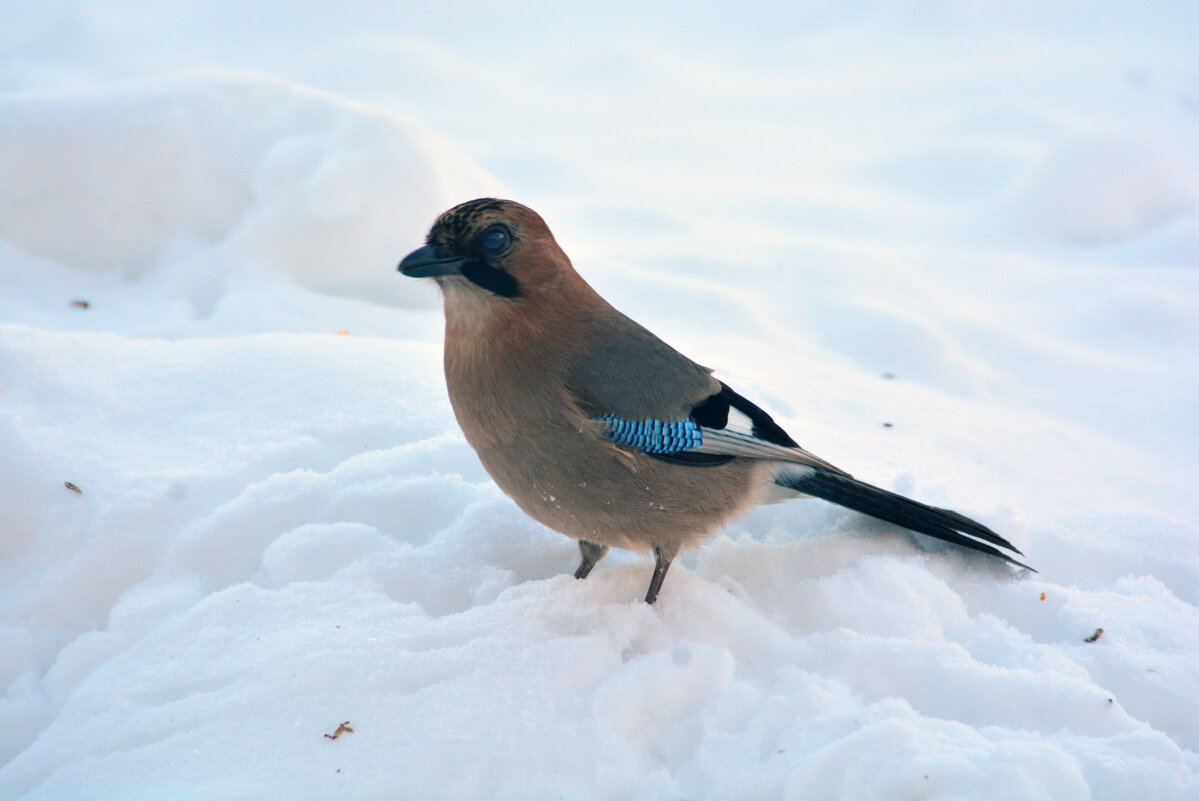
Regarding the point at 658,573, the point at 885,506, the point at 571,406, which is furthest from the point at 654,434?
the point at 885,506

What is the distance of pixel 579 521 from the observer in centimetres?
224

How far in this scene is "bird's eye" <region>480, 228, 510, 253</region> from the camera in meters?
2.24

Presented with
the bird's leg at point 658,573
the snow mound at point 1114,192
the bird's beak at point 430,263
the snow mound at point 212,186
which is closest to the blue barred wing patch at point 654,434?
the bird's leg at point 658,573

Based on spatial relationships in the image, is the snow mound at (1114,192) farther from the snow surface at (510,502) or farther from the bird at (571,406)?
the bird at (571,406)

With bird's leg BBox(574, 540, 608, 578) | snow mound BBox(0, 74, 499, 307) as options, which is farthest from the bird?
snow mound BBox(0, 74, 499, 307)

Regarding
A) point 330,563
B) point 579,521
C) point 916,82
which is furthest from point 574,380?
point 916,82

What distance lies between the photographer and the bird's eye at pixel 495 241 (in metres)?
2.24

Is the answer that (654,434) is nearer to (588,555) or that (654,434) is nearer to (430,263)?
(588,555)

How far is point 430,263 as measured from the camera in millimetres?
2225

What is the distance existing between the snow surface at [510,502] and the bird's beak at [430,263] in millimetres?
768

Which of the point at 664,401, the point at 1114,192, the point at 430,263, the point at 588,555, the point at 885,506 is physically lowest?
the point at 588,555

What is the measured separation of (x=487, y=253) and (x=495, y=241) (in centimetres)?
4

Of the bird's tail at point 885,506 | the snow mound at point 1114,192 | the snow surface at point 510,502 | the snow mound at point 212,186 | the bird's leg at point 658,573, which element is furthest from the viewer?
the snow mound at point 1114,192

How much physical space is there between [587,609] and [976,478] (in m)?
1.59
